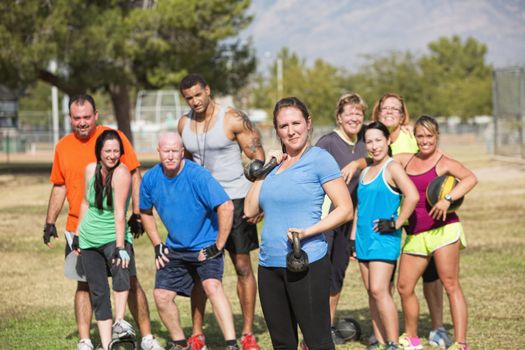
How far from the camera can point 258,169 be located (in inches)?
225

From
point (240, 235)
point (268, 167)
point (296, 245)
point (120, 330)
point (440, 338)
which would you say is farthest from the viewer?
point (440, 338)

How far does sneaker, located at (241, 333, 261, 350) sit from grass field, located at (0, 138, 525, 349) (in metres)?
0.36

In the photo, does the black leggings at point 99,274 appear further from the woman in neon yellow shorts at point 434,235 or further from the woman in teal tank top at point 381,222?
the woman in neon yellow shorts at point 434,235

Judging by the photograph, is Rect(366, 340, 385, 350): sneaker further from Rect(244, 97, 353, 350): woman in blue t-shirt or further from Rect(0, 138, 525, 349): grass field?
Rect(244, 97, 353, 350): woman in blue t-shirt

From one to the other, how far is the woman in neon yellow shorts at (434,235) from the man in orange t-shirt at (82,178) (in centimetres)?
207

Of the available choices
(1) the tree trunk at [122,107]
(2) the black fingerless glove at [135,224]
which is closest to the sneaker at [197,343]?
(2) the black fingerless glove at [135,224]

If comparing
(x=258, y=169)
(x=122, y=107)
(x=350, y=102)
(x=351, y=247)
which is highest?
(x=122, y=107)

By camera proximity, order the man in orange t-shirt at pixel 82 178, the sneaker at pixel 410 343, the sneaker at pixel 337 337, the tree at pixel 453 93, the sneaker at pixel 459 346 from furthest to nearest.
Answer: the tree at pixel 453 93 → the sneaker at pixel 337 337 → the sneaker at pixel 410 343 → the man in orange t-shirt at pixel 82 178 → the sneaker at pixel 459 346

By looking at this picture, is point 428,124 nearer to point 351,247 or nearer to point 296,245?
point 351,247

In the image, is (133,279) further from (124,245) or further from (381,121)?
(381,121)

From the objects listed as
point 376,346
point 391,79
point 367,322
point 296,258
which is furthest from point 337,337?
point 391,79

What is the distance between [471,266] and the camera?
12438 millimetres

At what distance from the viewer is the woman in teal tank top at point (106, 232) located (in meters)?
7.25

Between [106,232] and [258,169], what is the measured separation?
2046mm
